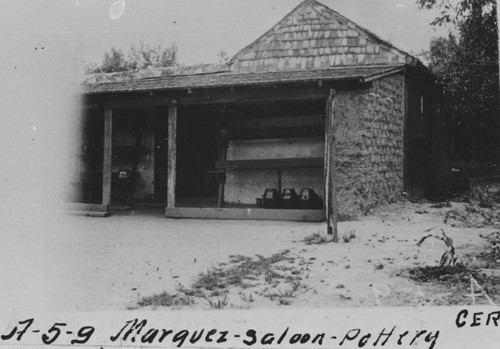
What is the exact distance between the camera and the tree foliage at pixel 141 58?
2917cm

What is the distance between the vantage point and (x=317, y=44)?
1462 cm

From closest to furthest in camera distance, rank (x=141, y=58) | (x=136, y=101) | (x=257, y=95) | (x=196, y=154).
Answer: (x=257, y=95) < (x=136, y=101) < (x=196, y=154) < (x=141, y=58)

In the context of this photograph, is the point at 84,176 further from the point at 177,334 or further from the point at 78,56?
the point at 177,334

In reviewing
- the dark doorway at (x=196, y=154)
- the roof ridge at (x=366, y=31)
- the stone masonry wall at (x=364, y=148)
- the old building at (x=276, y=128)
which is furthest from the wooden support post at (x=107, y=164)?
the roof ridge at (x=366, y=31)

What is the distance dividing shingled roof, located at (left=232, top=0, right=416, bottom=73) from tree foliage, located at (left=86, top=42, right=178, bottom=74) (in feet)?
53.4

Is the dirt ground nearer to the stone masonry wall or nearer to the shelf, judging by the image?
the stone masonry wall

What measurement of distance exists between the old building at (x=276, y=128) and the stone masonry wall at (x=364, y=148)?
2 cm

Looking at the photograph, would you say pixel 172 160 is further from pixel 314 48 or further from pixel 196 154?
pixel 314 48

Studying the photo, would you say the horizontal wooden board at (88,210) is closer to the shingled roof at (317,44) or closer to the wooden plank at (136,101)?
the wooden plank at (136,101)

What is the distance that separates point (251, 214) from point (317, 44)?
6762 mm

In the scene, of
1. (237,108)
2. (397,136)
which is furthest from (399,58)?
(237,108)
